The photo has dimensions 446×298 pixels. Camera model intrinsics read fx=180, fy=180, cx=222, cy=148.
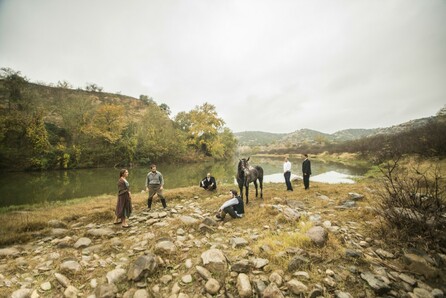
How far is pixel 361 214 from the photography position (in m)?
6.22

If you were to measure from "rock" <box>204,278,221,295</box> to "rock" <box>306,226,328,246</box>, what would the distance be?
8.44 ft

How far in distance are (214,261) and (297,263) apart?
1787 millimetres

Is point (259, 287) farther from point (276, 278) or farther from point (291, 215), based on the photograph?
point (291, 215)

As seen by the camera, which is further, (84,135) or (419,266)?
(84,135)

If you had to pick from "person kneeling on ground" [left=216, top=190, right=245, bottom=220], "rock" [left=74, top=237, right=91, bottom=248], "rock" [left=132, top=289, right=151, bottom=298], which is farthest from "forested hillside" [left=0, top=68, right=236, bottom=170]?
"rock" [left=132, top=289, right=151, bottom=298]

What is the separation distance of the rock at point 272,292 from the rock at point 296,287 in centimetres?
26

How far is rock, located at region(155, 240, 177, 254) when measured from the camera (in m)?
4.62

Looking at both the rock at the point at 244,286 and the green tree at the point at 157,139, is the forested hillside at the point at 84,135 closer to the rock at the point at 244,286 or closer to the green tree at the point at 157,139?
the green tree at the point at 157,139

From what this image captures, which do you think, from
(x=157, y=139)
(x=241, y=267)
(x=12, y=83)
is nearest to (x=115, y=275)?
(x=241, y=267)

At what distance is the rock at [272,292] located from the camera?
10.3 ft

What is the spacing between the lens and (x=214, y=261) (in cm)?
404

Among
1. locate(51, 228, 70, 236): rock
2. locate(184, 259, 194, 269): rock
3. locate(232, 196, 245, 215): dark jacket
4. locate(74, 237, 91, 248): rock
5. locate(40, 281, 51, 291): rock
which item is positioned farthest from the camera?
locate(232, 196, 245, 215): dark jacket

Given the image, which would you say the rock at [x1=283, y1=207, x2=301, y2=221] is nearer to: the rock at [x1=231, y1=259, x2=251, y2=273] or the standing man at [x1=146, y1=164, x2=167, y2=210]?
the rock at [x1=231, y1=259, x2=251, y2=273]

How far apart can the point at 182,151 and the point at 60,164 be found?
78.4ft
